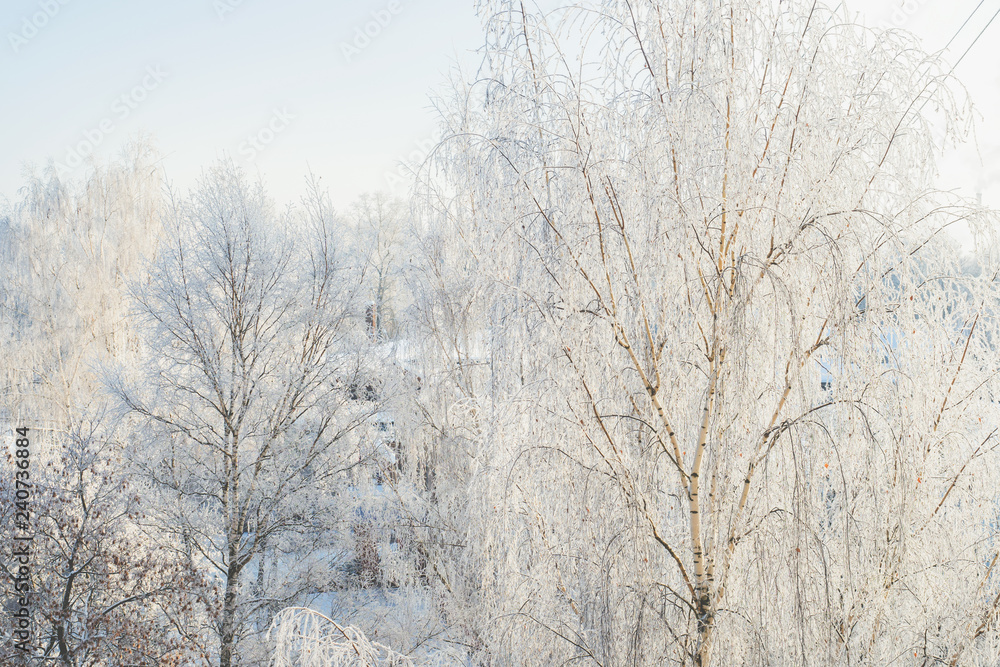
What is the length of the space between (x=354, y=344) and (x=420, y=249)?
167 cm

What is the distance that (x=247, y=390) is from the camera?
7.23 m

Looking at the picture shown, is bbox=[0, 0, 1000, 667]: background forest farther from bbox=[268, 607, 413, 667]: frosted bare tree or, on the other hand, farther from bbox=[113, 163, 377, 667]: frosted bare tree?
bbox=[113, 163, 377, 667]: frosted bare tree

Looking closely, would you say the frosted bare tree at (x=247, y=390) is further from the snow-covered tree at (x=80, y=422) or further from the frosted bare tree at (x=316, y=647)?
the frosted bare tree at (x=316, y=647)

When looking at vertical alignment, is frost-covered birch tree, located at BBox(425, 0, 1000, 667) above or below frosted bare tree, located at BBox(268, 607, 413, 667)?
above

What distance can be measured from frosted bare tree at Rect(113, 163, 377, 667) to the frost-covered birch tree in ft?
16.6

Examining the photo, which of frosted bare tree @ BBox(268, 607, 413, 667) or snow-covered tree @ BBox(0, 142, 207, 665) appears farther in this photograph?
snow-covered tree @ BBox(0, 142, 207, 665)

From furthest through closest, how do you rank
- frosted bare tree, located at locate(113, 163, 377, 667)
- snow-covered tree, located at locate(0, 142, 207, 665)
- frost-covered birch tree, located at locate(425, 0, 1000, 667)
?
1. frosted bare tree, located at locate(113, 163, 377, 667)
2. snow-covered tree, located at locate(0, 142, 207, 665)
3. frost-covered birch tree, located at locate(425, 0, 1000, 667)

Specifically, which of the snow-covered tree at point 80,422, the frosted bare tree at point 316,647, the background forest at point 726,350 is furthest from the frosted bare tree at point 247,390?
the frosted bare tree at point 316,647

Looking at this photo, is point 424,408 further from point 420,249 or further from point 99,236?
point 99,236

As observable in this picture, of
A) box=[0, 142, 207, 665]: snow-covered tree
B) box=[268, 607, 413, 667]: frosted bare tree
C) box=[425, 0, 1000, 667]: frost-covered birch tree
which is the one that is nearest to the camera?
box=[268, 607, 413, 667]: frosted bare tree

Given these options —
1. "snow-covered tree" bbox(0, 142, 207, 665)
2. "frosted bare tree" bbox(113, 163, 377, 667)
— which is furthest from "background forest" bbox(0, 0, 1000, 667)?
"snow-covered tree" bbox(0, 142, 207, 665)

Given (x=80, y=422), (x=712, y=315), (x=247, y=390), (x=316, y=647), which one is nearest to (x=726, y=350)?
(x=712, y=315)

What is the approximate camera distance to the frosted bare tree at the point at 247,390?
7.10 meters

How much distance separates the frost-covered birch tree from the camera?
8.71 feet
